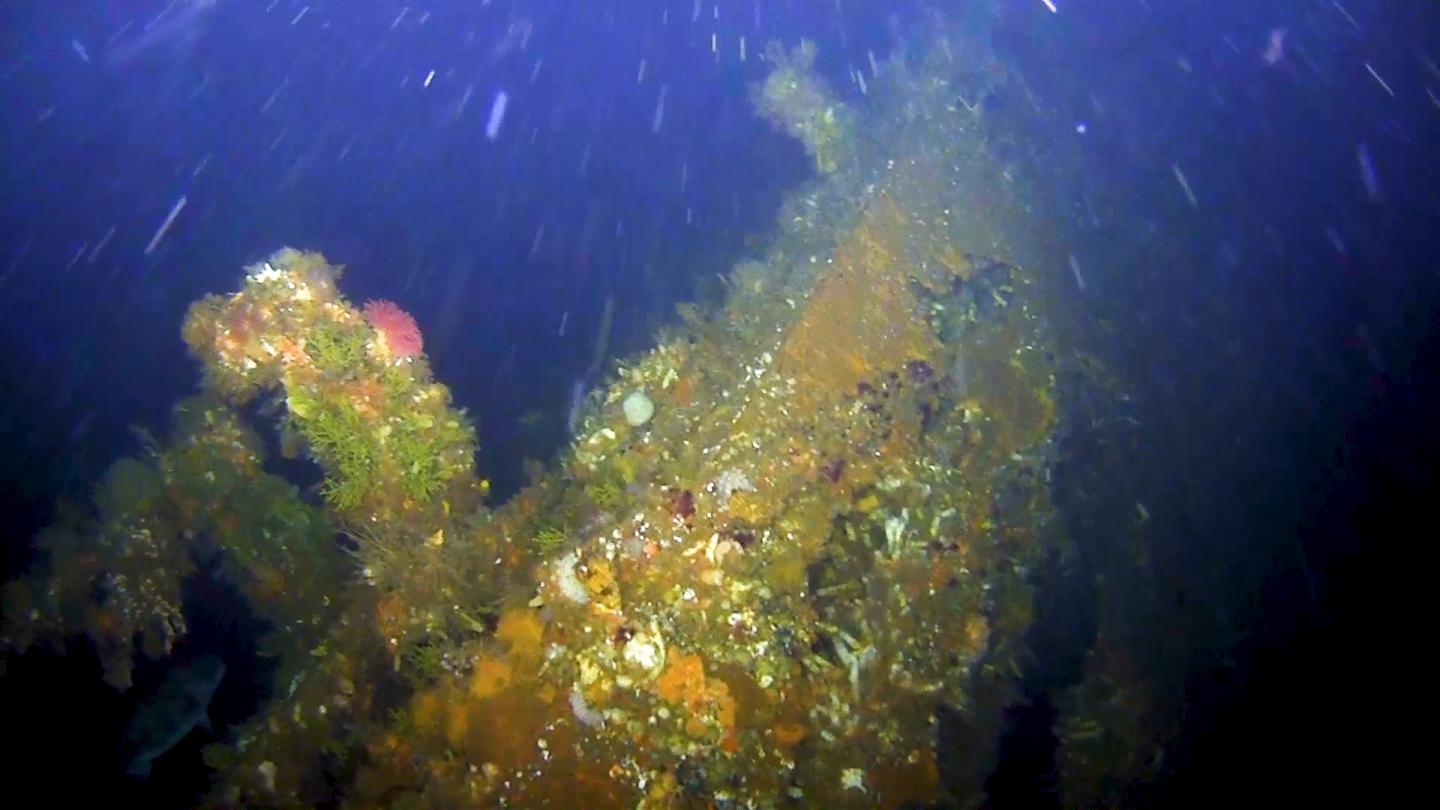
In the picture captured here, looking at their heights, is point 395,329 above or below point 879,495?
below

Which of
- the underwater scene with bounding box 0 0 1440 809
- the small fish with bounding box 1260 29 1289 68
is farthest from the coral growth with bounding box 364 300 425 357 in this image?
the small fish with bounding box 1260 29 1289 68

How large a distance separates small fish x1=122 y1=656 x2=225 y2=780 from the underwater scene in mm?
29

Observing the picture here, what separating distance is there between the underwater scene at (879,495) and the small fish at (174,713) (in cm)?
3

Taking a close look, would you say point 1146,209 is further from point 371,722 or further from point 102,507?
point 102,507

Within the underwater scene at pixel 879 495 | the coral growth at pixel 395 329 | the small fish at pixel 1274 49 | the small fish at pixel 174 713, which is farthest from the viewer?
the small fish at pixel 1274 49

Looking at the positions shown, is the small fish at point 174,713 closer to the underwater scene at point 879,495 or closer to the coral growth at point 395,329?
the underwater scene at point 879,495

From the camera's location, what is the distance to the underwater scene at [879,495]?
12.2 ft

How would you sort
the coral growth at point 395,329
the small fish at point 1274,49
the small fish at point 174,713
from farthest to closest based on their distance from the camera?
the small fish at point 1274,49, the small fish at point 174,713, the coral growth at point 395,329

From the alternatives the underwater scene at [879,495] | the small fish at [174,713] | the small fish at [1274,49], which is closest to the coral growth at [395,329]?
the underwater scene at [879,495]

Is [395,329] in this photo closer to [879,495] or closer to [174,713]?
[879,495]

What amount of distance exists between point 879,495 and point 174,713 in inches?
226

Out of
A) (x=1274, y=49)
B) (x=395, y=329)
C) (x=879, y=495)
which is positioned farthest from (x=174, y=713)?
(x=1274, y=49)

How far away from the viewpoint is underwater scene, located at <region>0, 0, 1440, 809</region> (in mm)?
3719

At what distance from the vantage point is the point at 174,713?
532 centimetres
